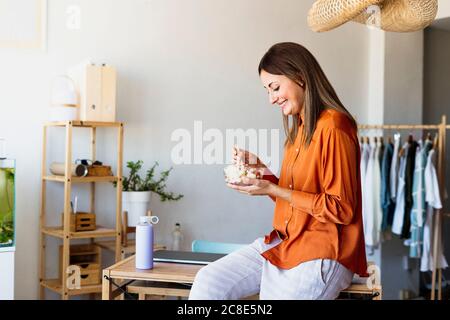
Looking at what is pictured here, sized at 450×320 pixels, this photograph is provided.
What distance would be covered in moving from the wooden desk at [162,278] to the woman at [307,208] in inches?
5.0

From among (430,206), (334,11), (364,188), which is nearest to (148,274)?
(334,11)

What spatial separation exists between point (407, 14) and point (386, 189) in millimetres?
2165

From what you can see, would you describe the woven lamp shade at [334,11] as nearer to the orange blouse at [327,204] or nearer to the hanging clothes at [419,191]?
the orange blouse at [327,204]

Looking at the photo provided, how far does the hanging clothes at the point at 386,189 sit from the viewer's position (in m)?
4.68

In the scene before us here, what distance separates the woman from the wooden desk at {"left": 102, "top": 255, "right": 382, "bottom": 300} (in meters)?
0.13

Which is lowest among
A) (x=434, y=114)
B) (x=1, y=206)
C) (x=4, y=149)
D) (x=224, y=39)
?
(x=1, y=206)

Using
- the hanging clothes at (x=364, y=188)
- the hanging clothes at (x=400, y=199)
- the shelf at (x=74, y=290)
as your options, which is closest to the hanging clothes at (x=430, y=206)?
the hanging clothes at (x=400, y=199)

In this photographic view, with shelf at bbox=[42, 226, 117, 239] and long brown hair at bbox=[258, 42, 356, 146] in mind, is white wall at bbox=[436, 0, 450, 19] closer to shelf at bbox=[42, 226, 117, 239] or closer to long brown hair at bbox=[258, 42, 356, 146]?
shelf at bbox=[42, 226, 117, 239]

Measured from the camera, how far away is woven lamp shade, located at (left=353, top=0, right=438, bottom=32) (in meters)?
2.70

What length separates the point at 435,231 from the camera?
4.68m

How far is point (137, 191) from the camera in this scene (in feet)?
13.0
